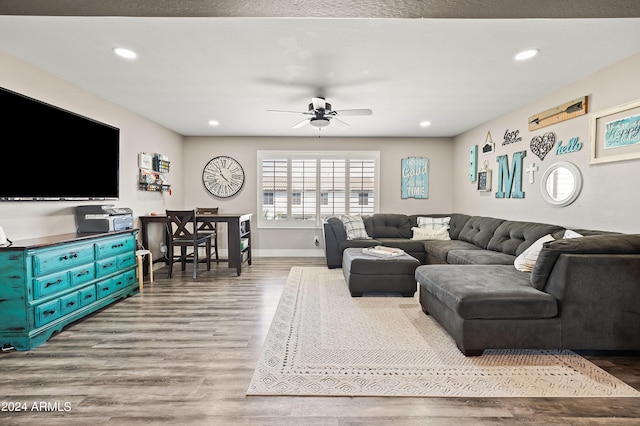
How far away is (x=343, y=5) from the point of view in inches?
64.5

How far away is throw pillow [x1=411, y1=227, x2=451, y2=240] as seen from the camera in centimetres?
522

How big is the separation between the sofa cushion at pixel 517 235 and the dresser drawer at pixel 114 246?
457 centimetres

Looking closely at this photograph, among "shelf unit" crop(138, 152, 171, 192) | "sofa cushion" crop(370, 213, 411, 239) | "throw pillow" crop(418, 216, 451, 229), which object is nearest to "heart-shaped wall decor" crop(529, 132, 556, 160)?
"throw pillow" crop(418, 216, 451, 229)

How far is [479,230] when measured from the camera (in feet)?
15.4

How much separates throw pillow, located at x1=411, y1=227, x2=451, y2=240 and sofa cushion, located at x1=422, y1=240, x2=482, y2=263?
0.23m

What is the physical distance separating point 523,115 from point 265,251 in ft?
16.0

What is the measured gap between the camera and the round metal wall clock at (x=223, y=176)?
244 inches

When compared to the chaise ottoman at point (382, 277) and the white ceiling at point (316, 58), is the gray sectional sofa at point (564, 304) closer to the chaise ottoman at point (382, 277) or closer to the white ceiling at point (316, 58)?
the chaise ottoman at point (382, 277)

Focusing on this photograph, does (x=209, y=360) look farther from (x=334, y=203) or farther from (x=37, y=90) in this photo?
(x=334, y=203)

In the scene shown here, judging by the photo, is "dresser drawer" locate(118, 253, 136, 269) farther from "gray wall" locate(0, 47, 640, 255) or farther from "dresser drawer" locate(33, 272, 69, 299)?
"dresser drawer" locate(33, 272, 69, 299)

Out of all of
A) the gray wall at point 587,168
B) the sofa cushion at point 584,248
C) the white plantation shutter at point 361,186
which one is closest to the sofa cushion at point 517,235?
the gray wall at point 587,168

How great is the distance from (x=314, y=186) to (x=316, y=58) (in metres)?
3.69

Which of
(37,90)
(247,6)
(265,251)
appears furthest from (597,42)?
(265,251)

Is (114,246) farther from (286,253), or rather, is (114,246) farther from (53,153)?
(286,253)
